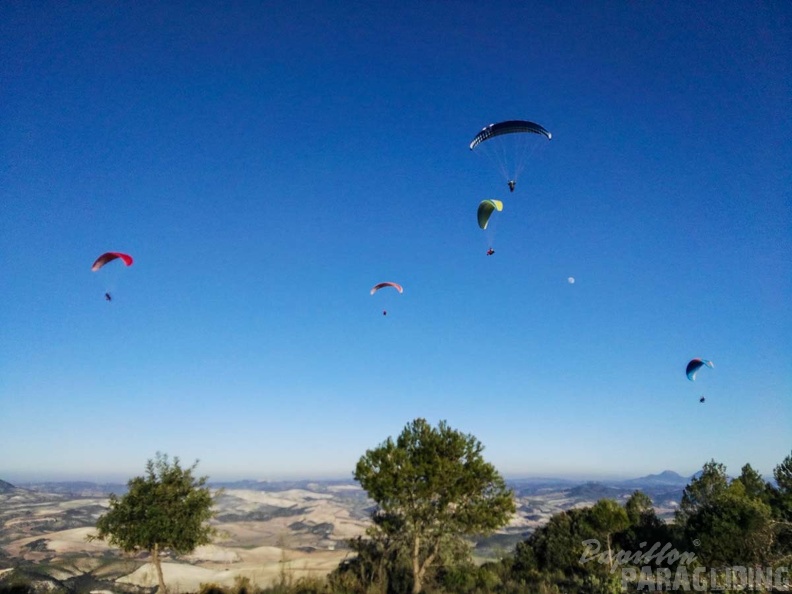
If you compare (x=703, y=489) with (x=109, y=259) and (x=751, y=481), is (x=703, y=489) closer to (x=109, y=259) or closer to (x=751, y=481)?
(x=751, y=481)

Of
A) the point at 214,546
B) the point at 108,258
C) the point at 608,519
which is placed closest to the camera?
the point at 108,258

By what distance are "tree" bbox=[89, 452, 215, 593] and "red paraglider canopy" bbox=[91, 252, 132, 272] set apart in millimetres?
13454

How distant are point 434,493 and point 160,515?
16017 millimetres

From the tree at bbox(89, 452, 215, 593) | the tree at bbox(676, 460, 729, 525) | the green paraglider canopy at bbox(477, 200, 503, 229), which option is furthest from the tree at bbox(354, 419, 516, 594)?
the tree at bbox(676, 460, 729, 525)

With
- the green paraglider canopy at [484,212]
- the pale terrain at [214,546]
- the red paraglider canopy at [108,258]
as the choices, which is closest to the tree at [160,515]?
the pale terrain at [214,546]

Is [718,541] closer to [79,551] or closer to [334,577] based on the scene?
[334,577]

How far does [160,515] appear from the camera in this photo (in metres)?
23.0

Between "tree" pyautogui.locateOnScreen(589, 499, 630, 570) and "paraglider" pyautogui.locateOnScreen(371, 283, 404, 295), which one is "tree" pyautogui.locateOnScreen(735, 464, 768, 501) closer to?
"tree" pyautogui.locateOnScreen(589, 499, 630, 570)

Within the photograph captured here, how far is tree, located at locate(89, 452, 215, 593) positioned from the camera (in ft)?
75.0

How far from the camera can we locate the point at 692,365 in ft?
145

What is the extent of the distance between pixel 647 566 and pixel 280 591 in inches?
1214

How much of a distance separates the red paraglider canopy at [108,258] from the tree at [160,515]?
44.1 ft

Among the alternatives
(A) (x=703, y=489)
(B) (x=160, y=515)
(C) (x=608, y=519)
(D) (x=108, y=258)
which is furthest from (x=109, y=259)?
(A) (x=703, y=489)

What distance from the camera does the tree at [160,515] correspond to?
22.9 metres
